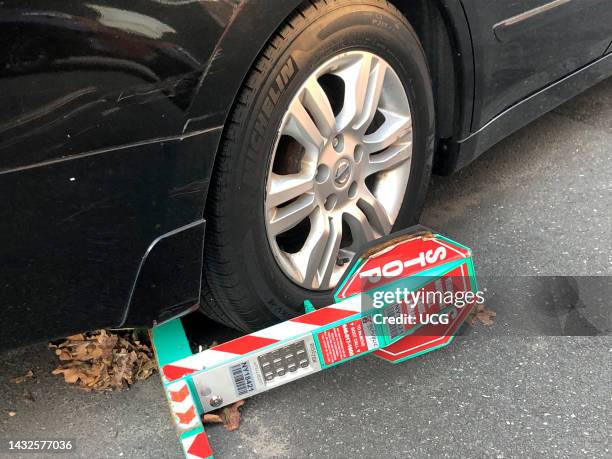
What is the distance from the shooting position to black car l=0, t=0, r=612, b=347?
1.35m

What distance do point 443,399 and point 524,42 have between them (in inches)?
49.9

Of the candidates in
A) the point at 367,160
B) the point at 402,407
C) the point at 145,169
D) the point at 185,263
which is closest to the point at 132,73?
the point at 145,169

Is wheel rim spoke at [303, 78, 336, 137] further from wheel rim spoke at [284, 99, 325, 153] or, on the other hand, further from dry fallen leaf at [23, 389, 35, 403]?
dry fallen leaf at [23, 389, 35, 403]

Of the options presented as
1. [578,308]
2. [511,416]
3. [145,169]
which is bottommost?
[511,416]

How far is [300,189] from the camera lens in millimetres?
1866

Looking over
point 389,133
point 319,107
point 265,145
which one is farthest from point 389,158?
point 265,145

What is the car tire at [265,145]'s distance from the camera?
1.65 meters

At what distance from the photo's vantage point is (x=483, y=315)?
2.24 meters

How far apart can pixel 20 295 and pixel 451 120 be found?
1.54 meters

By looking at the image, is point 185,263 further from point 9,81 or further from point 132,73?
point 9,81

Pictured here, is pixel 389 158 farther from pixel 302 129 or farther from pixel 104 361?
pixel 104 361

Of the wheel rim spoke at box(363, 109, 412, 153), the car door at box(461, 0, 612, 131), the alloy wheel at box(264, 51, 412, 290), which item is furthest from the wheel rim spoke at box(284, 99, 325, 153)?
the car door at box(461, 0, 612, 131)

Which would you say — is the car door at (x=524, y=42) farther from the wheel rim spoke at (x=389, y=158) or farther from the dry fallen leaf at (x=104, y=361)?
the dry fallen leaf at (x=104, y=361)

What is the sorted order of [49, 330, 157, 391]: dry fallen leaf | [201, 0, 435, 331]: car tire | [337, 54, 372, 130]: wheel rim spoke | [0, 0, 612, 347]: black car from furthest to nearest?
1. [49, 330, 157, 391]: dry fallen leaf
2. [337, 54, 372, 130]: wheel rim spoke
3. [201, 0, 435, 331]: car tire
4. [0, 0, 612, 347]: black car
